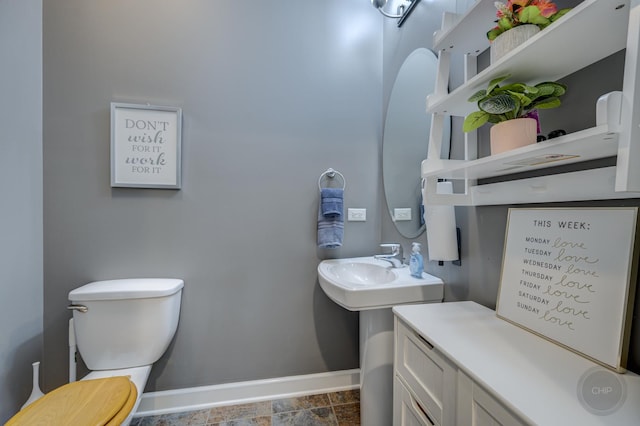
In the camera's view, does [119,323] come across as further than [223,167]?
No

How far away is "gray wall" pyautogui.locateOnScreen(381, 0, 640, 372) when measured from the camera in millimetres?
590

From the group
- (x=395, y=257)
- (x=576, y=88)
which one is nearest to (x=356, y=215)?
(x=395, y=257)

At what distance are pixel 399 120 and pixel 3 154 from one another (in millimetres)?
2021

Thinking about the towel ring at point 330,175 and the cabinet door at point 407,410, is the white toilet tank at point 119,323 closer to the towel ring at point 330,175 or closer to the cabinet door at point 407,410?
the towel ring at point 330,175

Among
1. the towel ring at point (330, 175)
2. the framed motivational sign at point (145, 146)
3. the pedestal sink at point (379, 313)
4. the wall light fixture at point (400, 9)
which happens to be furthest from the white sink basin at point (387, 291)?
the wall light fixture at point (400, 9)

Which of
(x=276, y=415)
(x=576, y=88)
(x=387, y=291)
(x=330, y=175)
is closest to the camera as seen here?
(x=576, y=88)

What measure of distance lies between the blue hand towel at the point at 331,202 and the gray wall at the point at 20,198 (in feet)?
5.02

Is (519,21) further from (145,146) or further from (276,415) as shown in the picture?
(276,415)

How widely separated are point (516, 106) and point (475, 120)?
0.30ft

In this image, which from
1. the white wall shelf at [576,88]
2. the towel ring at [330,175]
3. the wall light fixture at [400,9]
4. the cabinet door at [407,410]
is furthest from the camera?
the towel ring at [330,175]

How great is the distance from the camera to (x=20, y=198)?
125 centimetres

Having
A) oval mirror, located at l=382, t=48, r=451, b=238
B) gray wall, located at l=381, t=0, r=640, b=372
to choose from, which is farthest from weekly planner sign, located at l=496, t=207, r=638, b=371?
oval mirror, located at l=382, t=48, r=451, b=238

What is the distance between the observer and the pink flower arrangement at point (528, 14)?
1.90 feet

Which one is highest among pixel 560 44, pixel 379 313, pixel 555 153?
pixel 560 44
